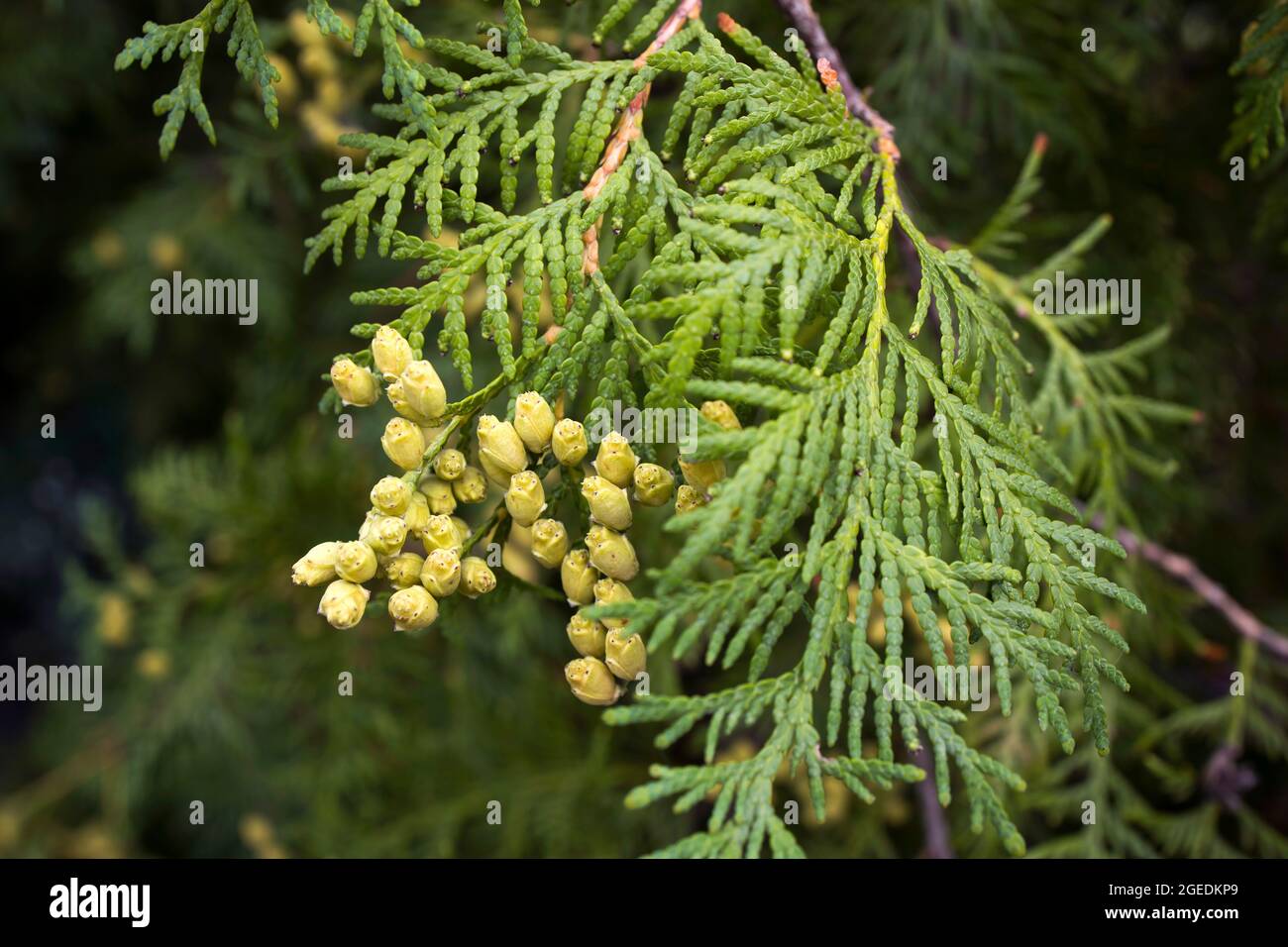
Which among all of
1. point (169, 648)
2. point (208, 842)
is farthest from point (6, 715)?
point (169, 648)

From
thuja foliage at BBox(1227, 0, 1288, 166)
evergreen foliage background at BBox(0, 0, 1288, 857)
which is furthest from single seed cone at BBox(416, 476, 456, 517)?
thuja foliage at BBox(1227, 0, 1288, 166)

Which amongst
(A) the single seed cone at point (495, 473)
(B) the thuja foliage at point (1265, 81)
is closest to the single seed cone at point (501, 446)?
(A) the single seed cone at point (495, 473)

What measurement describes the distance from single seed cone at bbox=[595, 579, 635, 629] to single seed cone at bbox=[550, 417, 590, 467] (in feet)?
0.41

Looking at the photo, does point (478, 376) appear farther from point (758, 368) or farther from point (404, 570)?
point (758, 368)

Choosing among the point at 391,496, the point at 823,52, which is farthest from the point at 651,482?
the point at 823,52

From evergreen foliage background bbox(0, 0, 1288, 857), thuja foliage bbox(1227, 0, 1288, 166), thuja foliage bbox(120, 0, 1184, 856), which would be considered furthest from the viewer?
evergreen foliage background bbox(0, 0, 1288, 857)

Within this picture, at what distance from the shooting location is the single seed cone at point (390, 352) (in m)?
0.99

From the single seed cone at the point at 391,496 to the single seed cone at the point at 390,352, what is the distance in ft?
0.34

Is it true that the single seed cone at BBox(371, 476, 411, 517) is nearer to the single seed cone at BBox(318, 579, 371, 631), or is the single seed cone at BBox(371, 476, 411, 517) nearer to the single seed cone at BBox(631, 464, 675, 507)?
the single seed cone at BBox(318, 579, 371, 631)

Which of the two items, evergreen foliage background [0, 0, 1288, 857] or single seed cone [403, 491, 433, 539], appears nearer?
single seed cone [403, 491, 433, 539]

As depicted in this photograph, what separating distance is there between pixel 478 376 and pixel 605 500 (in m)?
1.24

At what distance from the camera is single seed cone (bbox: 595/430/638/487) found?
0.97 meters

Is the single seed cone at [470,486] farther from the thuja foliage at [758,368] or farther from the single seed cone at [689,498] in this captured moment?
the single seed cone at [689,498]

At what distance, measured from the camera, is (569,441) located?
0.99 m
